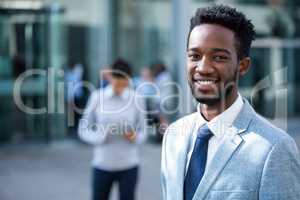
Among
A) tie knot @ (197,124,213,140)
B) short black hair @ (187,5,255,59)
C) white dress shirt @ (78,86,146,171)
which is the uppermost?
short black hair @ (187,5,255,59)

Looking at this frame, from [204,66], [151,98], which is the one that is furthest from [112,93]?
[151,98]

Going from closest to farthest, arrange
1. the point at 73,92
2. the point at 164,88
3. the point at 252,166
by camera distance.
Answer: the point at 252,166, the point at 164,88, the point at 73,92

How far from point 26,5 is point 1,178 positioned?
473cm

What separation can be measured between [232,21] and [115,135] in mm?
3109

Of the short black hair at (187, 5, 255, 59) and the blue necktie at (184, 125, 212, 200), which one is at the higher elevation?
the short black hair at (187, 5, 255, 59)

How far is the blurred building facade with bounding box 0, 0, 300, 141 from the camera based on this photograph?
12195 mm

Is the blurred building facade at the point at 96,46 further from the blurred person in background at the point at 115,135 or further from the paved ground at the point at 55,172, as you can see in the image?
the blurred person in background at the point at 115,135

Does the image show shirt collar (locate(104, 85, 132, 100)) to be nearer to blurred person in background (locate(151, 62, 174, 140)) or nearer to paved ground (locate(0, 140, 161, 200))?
paved ground (locate(0, 140, 161, 200))

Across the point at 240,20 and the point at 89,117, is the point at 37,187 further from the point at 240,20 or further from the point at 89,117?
the point at 240,20

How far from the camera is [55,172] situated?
938cm

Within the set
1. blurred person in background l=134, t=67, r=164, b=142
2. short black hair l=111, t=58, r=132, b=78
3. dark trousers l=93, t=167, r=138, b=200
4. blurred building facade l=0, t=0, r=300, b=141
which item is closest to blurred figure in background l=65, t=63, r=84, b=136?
blurred building facade l=0, t=0, r=300, b=141

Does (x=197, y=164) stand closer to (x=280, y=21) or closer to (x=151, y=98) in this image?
(x=151, y=98)

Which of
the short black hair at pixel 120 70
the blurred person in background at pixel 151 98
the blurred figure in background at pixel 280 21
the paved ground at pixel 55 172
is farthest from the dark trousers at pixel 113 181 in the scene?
the blurred figure in background at pixel 280 21

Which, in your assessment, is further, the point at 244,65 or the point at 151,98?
the point at 151,98
